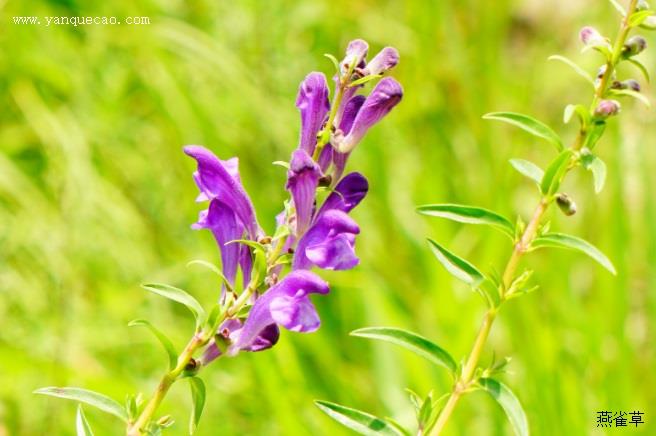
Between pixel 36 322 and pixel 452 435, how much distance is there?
3.55ft

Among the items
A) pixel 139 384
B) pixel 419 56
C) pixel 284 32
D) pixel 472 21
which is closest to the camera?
pixel 139 384

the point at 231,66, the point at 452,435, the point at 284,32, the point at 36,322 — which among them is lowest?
the point at 452,435

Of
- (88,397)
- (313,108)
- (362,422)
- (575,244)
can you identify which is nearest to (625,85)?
(575,244)

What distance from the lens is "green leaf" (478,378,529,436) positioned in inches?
31.4

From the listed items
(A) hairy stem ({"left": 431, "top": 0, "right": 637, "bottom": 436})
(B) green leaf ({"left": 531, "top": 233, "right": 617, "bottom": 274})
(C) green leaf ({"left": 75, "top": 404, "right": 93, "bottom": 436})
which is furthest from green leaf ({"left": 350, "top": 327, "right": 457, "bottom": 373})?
(C) green leaf ({"left": 75, "top": 404, "right": 93, "bottom": 436})

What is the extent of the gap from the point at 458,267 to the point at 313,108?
0.21m

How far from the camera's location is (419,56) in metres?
3.39

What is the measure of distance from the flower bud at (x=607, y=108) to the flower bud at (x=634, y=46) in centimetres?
6

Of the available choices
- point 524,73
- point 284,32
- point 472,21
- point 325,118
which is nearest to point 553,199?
point 325,118

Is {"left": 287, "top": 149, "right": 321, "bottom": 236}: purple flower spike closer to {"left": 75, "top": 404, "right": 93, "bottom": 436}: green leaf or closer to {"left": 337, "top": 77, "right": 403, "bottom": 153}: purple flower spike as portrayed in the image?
{"left": 337, "top": 77, "right": 403, "bottom": 153}: purple flower spike

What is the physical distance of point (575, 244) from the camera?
83 centimetres

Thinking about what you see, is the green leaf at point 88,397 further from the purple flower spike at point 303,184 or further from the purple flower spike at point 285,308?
the purple flower spike at point 303,184

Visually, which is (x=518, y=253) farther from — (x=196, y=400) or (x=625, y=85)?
(x=196, y=400)

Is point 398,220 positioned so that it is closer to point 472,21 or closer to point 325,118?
point 472,21
